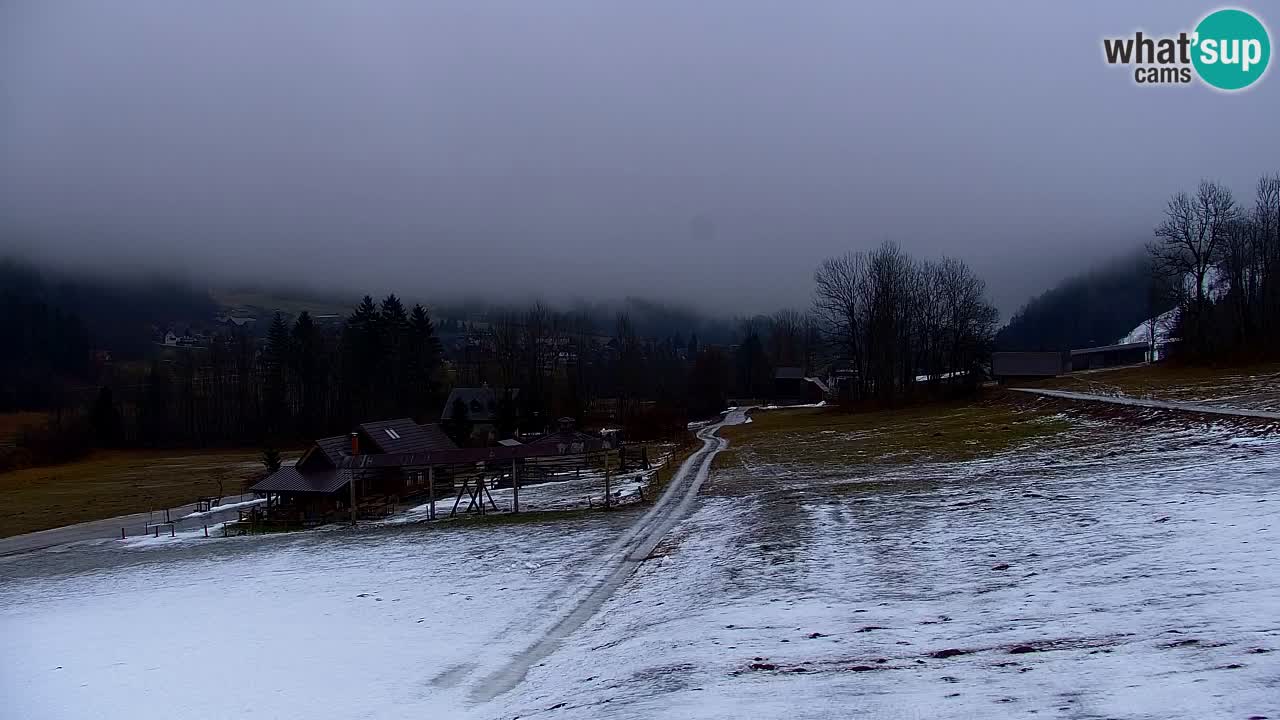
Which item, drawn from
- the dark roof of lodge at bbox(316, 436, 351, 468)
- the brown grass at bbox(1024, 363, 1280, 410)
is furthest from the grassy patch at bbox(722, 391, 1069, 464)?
the dark roof of lodge at bbox(316, 436, 351, 468)

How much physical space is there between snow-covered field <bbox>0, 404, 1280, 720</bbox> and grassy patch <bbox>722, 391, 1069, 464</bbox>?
23.4 ft

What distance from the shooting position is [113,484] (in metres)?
71.8

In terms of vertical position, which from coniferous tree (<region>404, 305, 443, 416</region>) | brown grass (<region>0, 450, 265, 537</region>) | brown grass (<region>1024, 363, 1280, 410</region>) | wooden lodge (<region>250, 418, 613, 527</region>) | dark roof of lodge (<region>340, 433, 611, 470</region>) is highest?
coniferous tree (<region>404, 305, 443, 416</region>)

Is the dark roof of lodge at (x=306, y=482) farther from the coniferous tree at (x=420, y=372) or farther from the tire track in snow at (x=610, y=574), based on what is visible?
the coniferous tree at (x=420, y=372)

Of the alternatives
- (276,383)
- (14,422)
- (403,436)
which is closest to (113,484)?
(403,436)

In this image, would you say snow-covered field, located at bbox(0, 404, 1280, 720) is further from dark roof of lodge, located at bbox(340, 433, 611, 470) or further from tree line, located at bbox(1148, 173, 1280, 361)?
tree line, located at bbox(1148, 173, 1280, 361)

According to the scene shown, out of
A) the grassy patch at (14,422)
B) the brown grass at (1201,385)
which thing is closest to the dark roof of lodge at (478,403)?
the brown grass at (1201,385)

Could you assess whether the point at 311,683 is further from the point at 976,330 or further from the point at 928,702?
the point at 976,330

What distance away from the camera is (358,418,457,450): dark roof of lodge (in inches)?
2005

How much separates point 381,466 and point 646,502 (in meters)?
13.2

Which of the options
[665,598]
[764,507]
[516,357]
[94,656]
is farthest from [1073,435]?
[516,357]

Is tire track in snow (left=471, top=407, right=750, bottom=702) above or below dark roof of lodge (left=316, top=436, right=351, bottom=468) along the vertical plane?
below

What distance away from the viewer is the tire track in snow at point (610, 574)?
41.4ft

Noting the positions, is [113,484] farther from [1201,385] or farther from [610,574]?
[1201,385]
